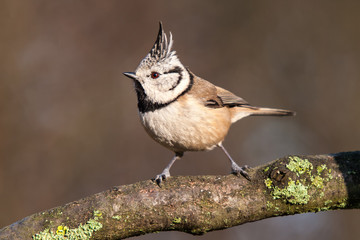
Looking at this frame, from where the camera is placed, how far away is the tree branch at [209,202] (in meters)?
2.86

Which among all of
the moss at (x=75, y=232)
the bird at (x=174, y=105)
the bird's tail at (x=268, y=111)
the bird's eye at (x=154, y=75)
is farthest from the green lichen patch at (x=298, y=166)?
the bird's tail at (x=268, y=111)

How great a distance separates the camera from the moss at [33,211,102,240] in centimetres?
277

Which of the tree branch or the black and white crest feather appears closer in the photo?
the tree branch

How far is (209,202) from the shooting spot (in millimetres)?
2982

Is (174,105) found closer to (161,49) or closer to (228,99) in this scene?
(161,49)

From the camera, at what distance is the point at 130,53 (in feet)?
22.4

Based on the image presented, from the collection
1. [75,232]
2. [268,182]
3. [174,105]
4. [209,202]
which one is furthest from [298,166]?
[75,232]

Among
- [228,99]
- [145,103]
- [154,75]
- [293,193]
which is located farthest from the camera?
[228,99]

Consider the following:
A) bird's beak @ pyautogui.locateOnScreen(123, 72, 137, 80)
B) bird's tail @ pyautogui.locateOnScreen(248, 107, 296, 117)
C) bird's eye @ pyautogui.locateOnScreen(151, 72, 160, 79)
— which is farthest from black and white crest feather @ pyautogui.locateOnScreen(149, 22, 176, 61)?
bird's tail @ pyautogui.locateOnScreen(248, 107, 296, 117)

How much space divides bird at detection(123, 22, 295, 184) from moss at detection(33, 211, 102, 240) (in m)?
1.10

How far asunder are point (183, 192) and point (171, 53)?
72.7 inches

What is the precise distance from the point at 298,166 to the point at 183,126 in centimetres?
131

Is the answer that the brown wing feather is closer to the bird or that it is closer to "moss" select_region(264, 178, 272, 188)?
the bird

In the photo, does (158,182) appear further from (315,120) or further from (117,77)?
(315,120)
